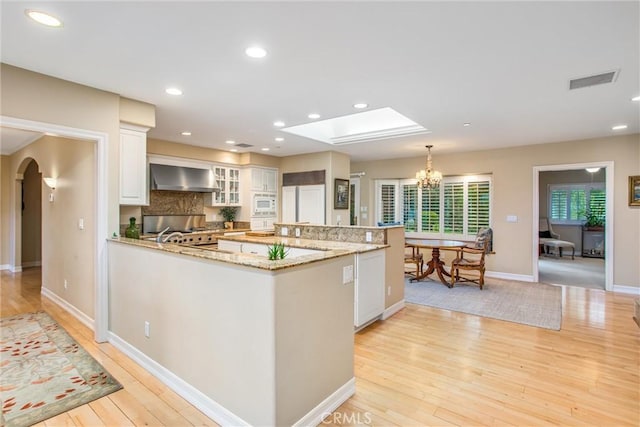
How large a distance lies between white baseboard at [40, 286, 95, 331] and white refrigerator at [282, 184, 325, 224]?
4.10 m

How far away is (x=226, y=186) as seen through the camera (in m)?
6.69

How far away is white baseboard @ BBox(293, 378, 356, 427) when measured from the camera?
199cm

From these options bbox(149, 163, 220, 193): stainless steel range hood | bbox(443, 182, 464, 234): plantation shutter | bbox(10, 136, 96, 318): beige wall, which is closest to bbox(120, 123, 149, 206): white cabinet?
bbox(10, 136, 96, 318): beige wall

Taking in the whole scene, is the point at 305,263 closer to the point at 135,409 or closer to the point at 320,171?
the point at 135,409

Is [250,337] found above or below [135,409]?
above

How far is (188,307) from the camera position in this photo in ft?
7.46

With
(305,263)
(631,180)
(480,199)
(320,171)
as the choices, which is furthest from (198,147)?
(631,180)

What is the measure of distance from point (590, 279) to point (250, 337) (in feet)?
23.7

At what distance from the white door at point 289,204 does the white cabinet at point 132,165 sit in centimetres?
372

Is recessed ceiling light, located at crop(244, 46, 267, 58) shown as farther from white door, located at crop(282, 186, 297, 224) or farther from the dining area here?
white door, located at crop(282, 186, 297, 224)

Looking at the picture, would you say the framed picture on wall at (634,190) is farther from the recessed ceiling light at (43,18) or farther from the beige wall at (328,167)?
the recessed ceiling light at (43,18)

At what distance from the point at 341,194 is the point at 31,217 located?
6.99 m

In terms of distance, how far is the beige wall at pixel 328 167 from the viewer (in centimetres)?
656

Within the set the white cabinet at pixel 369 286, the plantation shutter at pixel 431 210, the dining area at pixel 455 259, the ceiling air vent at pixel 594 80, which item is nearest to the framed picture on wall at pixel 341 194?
the dining area at pixel 455 259
